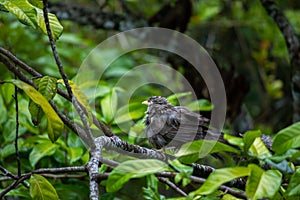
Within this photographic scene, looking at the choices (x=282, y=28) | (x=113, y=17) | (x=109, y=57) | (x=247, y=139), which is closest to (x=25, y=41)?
(x=113, y=17)

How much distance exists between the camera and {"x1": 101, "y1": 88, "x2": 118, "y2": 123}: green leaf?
110 inches

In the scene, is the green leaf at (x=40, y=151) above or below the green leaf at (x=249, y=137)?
below

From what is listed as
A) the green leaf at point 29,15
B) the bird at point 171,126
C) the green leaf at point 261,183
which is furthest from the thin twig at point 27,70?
the green leaf at point 261,183

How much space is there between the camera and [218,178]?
1317 millimetres

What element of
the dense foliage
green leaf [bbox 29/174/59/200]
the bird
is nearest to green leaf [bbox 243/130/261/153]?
the dense foliage

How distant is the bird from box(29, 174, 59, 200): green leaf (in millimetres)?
787

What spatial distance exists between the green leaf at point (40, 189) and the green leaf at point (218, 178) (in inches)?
24.1

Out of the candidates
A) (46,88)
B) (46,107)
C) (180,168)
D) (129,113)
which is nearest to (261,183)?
(180,168)

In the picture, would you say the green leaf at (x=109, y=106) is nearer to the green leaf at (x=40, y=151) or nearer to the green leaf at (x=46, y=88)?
the green leaf at (x=40, y=151)

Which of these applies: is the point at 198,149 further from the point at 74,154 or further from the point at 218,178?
the point at 74,154

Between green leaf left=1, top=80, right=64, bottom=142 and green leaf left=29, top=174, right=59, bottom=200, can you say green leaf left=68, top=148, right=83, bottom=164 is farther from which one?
green leaf left=1, top=80, right=64, bottom=142

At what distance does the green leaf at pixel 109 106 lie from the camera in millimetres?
2787

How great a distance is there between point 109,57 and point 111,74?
0.53 m

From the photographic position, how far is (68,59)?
5281 millimetres
